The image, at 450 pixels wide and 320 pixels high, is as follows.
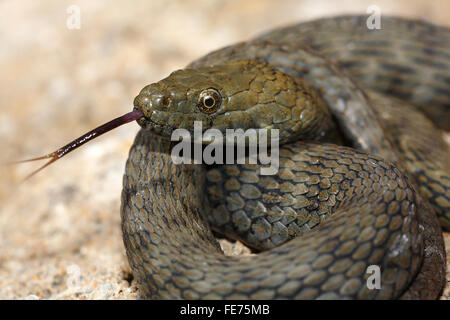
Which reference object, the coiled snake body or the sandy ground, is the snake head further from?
the sandy ground

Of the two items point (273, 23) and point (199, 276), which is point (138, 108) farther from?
point (273, 23)

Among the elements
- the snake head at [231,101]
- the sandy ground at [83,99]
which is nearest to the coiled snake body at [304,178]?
the snake head at [231,101]

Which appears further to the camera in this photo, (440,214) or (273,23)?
(273,23)

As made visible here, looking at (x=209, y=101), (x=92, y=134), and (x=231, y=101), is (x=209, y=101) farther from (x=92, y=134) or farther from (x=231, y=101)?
(x=92, y=134)

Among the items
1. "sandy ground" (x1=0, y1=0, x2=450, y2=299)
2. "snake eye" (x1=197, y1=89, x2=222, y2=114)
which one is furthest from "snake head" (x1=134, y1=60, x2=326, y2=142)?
"sandy ground" (x1=0, y1=0, x2=450, y2=299)

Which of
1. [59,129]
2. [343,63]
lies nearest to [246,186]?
[343,63]

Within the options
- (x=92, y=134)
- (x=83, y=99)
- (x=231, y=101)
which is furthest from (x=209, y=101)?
(x=83, y=99)
